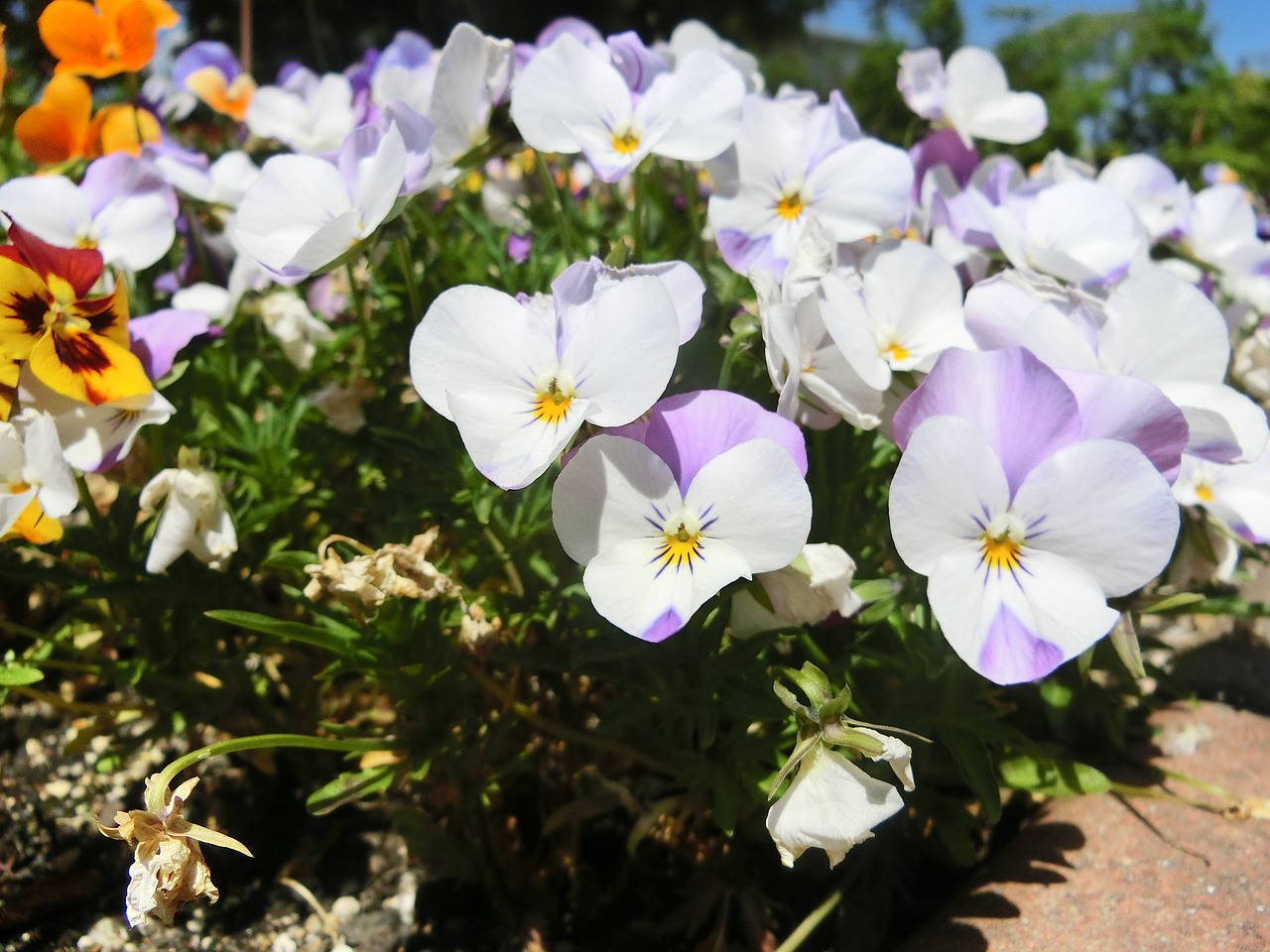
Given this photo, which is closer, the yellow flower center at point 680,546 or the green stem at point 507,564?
the yellow flower center at point 680,546

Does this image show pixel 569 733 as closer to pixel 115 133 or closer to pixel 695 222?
pixel 695 222

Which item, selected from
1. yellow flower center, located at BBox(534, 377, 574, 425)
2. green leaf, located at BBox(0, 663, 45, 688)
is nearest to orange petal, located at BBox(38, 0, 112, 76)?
green leaf, located at BBox(0, 663, 45, 688)

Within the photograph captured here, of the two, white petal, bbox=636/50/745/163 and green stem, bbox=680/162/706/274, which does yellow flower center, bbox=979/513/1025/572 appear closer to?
white petal, bbox=636/50/745/163

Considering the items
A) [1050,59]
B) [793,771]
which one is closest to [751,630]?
[793,771]

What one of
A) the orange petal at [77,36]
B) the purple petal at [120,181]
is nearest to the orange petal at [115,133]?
the orange petal at [77,36]

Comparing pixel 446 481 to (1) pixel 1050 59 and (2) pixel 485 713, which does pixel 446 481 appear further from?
(1) pixel 1050 59

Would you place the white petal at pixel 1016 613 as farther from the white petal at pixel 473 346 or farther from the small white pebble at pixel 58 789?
the small white pebble at pixel 58 789
